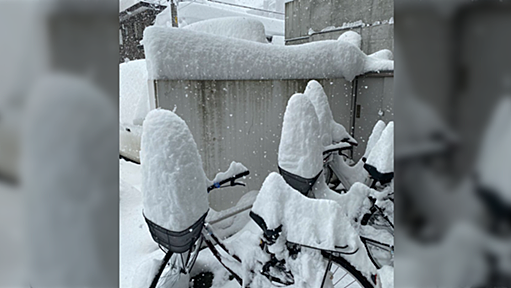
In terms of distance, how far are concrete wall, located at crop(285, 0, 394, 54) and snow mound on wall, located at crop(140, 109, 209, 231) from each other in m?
6.24

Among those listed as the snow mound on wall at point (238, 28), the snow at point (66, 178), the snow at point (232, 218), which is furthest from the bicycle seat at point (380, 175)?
the snow mound on wall at point (238, 28)

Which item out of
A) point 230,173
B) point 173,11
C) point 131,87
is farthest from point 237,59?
point 173,11

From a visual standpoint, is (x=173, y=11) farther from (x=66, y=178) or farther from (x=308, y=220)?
(x=66, y=178)

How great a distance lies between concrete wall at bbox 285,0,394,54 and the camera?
7160mm

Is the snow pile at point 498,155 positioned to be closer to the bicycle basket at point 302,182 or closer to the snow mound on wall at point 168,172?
the snow mound on wall at point 168,172

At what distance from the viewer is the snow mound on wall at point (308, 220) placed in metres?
1.78

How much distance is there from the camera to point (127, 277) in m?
2.82

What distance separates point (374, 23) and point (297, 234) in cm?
722

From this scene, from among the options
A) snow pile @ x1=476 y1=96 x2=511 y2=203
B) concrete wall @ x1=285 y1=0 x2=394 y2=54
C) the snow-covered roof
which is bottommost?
snow pile @ x1=476 y1=96 x2=511 y2=203

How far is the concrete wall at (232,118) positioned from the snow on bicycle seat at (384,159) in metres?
1.61

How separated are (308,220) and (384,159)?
141 centimetres

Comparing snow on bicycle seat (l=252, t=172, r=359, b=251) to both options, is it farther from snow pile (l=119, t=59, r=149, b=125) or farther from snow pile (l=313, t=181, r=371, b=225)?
→ snow pile (l=119, t=59, r=149, b=125)

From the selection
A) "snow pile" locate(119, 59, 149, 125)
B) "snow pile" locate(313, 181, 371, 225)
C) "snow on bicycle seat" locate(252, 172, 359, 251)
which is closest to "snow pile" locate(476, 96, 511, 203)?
"snow on bicycle seat" locate(252, 172, 359, 251)

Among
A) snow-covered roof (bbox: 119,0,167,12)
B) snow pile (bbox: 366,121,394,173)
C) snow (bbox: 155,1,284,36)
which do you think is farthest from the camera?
snow (bbox: 155,1,284,36)
